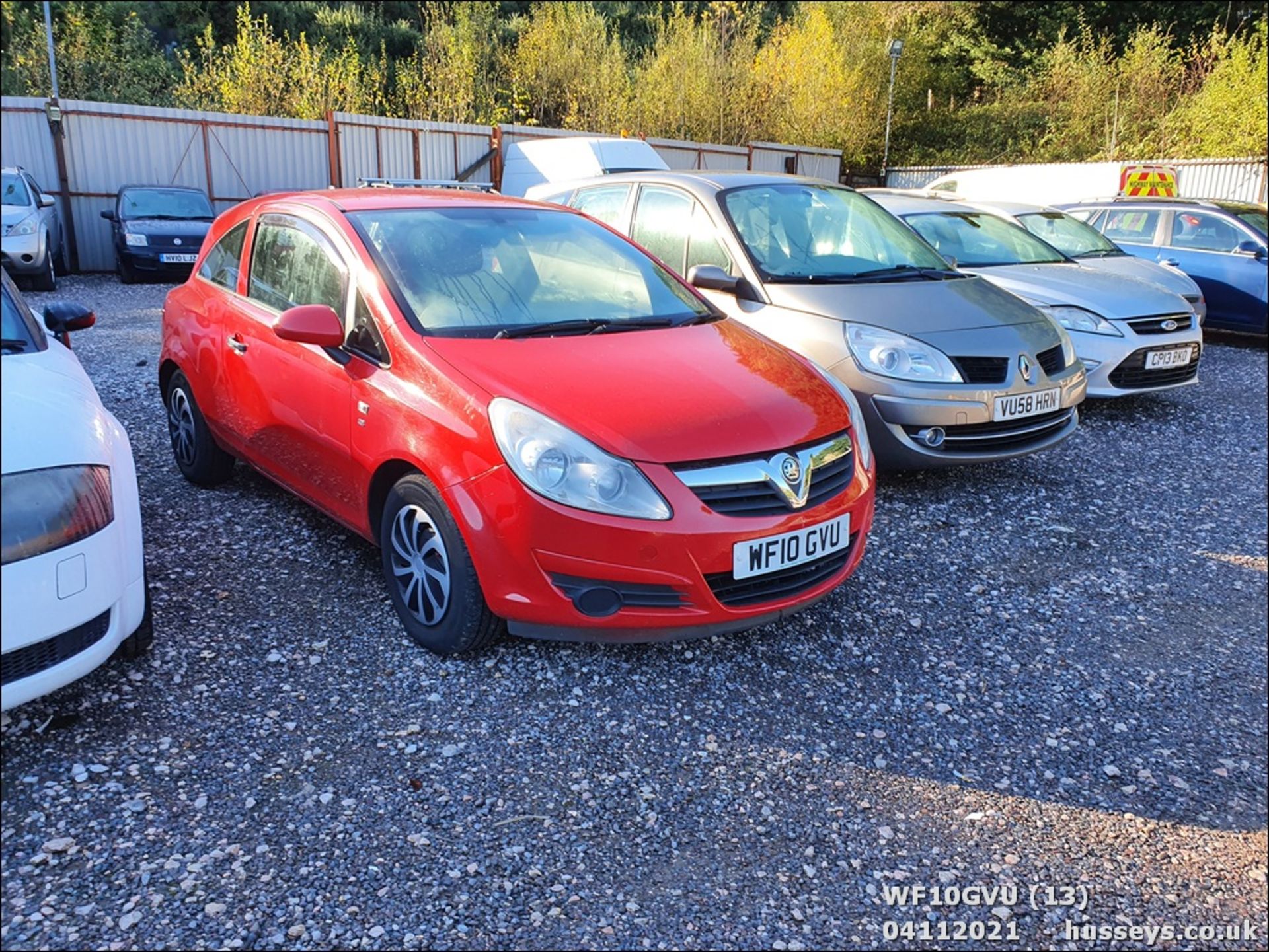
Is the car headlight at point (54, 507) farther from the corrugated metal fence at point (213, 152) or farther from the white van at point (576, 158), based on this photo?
the corrugated metal fence at point (213, 152)

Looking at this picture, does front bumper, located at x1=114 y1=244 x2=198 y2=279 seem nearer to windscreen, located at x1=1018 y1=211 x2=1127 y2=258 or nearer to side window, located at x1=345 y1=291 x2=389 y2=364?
windscreen, located at x1=1018 y1=211 x2=1127 y2=258

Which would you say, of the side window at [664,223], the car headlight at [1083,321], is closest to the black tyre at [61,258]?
the side window at [664,223]

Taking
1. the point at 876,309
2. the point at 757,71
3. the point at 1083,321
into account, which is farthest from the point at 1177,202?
the point at 757,71

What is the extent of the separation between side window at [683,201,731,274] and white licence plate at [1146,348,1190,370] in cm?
348

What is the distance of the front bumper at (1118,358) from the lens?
6777 mm

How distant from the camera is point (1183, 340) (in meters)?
6.98

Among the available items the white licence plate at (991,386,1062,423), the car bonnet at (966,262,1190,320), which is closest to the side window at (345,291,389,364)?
the white licence plate at (991,386,1062,423)

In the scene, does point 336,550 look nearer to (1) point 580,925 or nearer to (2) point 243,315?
(2) point 243,315

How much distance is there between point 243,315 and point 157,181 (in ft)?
44.8

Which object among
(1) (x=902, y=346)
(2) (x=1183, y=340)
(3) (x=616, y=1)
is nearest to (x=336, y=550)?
(1) (x=902, y=346)

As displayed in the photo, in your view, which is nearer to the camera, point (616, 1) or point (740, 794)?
point (740, 794)

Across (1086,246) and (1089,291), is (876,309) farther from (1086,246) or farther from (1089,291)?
(1086,246)

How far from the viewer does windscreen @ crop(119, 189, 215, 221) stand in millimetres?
13680

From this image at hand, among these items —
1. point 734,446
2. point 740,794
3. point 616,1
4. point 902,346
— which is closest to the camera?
point 740,794
